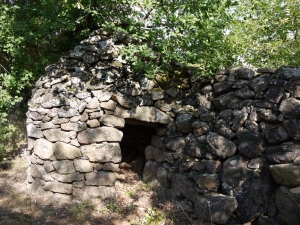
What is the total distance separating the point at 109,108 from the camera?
462 centimetres

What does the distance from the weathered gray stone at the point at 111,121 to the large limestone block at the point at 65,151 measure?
0.67 metres

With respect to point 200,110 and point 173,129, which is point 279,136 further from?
point 173,129

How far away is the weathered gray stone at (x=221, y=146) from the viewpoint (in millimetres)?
3828

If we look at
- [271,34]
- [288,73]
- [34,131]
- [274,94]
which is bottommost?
[34,131]

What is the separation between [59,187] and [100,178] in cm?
72

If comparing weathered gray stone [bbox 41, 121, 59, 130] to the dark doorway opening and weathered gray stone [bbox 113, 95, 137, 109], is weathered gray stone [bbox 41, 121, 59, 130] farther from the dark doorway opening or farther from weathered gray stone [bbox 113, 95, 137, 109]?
the dark doorway opening

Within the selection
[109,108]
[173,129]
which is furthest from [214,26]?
[109,108]

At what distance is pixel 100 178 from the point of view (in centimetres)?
458

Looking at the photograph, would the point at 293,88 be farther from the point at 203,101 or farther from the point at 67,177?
the point at 67,177

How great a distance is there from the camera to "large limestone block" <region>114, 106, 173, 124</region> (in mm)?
4645

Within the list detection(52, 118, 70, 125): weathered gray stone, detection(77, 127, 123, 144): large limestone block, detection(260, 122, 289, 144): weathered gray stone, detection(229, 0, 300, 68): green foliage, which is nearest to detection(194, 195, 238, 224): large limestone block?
detection(260, 122, 289, 144): weathered gray stone

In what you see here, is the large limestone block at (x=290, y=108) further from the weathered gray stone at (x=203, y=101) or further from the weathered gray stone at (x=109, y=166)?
the weathered gray stone at (x=109, y=166)

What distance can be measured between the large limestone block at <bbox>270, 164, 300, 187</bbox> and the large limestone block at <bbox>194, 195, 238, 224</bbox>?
0.65 m

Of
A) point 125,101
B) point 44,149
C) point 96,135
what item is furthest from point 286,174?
A: point 44,149
